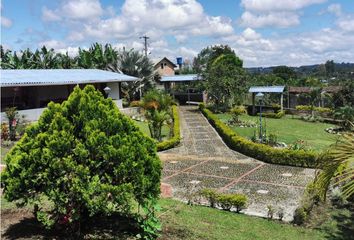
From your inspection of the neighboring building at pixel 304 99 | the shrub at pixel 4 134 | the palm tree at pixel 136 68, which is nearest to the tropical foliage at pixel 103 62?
the palm tree at pixel 136 68

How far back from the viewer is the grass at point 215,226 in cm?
759

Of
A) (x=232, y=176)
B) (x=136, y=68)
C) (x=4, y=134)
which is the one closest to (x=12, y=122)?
(x=4, y=134)

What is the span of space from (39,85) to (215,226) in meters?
20.8

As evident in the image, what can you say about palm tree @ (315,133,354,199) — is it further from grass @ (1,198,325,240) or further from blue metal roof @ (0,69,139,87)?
blue metal roof @ (0,69,139,87)

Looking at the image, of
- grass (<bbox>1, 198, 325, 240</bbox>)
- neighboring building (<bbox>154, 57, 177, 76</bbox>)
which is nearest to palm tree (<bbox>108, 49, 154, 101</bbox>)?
neighboring building (<bbox>154, 57, 177, 76</bbox>)

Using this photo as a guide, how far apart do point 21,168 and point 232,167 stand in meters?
12.3

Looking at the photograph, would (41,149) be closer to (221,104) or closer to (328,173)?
(328,173)

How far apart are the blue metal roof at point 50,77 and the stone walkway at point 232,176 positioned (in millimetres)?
10267

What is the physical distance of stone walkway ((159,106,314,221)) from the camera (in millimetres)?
12539

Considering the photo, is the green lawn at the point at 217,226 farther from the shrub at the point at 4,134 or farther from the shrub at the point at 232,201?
the shrub at the point at 4,134

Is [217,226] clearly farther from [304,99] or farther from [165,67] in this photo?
[165,67]

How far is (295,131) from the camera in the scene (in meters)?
27.9

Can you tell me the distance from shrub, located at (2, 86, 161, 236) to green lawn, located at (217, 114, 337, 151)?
16503mm

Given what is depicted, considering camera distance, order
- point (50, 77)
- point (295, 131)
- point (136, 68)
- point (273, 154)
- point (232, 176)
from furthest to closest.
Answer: point (136, 68)
point (50, 77)
point (295, 131)
point (273, 154)
point (232, 176)
